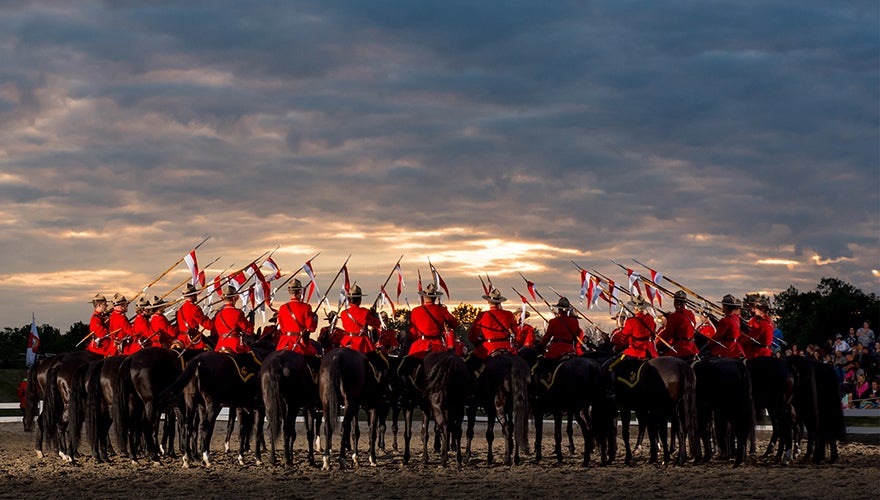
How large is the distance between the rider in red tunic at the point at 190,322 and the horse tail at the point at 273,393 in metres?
2.90

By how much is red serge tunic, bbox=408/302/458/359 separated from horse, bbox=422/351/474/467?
759 mm

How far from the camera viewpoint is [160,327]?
1848 centimetres

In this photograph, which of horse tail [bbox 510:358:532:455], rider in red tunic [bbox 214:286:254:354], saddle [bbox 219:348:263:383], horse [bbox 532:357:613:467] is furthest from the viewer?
rider in red tunic [bbox 214:286:254:354]

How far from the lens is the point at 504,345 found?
17047 mm

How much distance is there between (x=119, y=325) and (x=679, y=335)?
10238mm

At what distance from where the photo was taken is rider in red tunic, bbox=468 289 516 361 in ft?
55.9

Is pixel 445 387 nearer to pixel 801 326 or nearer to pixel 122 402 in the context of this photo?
pixel 122 402

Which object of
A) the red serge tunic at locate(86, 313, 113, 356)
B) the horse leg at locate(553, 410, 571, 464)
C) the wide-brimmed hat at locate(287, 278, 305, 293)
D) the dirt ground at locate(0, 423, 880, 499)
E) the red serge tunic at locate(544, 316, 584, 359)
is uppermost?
the wide-brimmed hat at locate(287, 278, 305, 293)

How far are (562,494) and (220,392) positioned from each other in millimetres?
6075

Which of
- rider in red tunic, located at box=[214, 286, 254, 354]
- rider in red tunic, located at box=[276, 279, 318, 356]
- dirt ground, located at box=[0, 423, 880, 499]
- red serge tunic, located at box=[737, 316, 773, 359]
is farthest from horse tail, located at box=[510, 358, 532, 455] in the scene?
rider in red tunic, located at box=[214, 286, 254, 354]

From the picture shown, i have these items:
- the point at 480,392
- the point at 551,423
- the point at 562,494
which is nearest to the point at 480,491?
the point at 562,494

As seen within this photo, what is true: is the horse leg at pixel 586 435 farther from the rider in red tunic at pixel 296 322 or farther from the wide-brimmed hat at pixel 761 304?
the rider in red tunic at pixel 296 322

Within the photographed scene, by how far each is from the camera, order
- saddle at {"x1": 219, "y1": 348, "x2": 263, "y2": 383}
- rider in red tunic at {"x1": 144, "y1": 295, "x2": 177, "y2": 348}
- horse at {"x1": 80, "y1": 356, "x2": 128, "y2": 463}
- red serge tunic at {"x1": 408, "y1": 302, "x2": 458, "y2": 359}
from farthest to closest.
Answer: rider in red tunic at {"x1": 144, "y1": 295, "x2": 177, "y2": 348}, red serge tunic at {"x1": 408, "y1": 302, "x2": 458, "y2": 359}, horse at {"x1": 80, "y1": 356, "x2": 128, "y2": 463}, saddle at {"x1": 219, "y1": 348, "x2": 263, "y2": 383}

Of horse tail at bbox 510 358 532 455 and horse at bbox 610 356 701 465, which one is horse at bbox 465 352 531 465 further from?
horse at bbox 610 356 701 465
